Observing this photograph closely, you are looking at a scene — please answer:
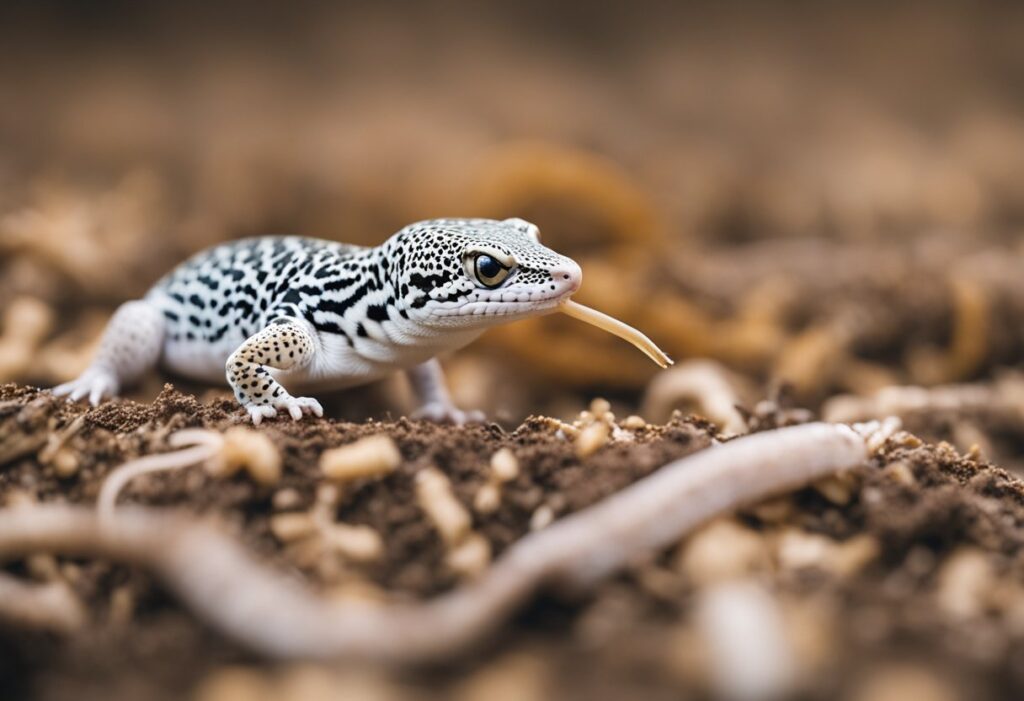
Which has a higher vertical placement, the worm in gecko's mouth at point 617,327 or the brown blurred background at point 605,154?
the brown blurred background at point 605,154

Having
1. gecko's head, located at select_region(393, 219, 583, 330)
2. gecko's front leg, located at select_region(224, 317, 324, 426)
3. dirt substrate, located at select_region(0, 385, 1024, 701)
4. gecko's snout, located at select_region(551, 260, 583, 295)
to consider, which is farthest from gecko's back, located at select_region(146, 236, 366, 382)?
gecko's snout, located at select_region(551, 260, 583, 295)

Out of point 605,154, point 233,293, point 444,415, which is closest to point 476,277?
point 444,415

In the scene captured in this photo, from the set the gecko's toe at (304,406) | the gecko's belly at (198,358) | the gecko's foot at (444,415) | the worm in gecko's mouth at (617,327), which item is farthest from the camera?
the gecko's foot at (444,415)

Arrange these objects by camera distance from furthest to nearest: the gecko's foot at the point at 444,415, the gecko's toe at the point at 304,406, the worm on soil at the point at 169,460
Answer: the gecko's foot at the point at 444,415 → the gecko's toe at the point at 304,406 → the worm on soil at the point at 169,460

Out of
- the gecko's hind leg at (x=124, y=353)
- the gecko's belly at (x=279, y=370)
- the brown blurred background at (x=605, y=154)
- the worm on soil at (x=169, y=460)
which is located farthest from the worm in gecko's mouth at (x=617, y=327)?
the gecko's hind leg at (x=124, y=353)

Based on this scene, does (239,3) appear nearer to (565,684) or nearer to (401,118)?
(401,118)

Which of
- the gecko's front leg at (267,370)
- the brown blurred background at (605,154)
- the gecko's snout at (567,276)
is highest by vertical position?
the brown blurred background at (605,154)

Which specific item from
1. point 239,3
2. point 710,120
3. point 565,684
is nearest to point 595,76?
point 710,120

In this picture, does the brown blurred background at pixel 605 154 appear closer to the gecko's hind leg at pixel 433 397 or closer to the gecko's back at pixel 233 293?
the gecko's hind leg at pixel 433 397
